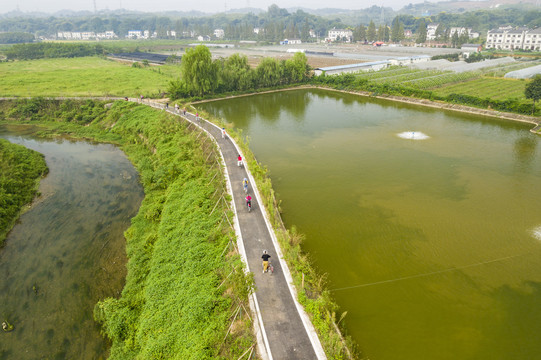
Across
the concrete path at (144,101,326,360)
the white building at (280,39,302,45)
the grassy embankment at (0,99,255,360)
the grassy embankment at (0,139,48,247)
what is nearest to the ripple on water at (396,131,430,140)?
the grassy embankment at (0,99,255,360)

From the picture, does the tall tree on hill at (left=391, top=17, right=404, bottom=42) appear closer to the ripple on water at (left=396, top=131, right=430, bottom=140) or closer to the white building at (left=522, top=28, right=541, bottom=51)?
the white building at (left=522, top=28, right=541, bottom=51)

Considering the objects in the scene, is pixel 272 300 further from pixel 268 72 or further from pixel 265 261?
pixel 268 72

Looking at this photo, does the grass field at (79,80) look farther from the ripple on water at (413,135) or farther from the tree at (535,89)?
the tree at (535,89)

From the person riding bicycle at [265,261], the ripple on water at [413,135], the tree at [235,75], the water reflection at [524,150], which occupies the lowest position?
the person riding bicycle at [265,261]

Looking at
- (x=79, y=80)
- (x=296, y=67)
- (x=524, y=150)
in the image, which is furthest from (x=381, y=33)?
(x=524, y=150)

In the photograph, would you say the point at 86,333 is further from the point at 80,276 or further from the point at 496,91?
the point at 496,91

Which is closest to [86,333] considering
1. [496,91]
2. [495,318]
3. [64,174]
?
[495,318]

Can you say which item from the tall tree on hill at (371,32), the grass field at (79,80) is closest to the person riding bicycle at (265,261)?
the grass field at (79,80)
